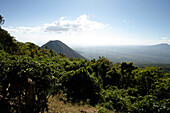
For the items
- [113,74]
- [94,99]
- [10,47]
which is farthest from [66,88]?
[113,74]

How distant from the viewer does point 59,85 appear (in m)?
7.30

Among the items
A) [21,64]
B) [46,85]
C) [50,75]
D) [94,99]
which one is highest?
[21,64]

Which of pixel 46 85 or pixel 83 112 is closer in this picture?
pixel 46 85

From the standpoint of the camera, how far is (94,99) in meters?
7.94

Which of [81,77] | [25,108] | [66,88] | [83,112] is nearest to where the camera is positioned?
[25,108]

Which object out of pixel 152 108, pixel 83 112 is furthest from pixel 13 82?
pixel 152 108

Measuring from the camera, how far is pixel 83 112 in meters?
5.07

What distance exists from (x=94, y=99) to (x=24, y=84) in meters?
6.72

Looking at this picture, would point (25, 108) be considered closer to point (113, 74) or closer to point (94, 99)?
point (94, 99)

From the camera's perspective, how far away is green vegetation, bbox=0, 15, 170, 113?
8.30 ft

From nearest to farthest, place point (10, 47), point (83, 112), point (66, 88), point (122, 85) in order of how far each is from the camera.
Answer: point (83, 112) → point (66, 88) → point (10, 47) → point (122, 85)

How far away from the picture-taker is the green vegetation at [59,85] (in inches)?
99.7

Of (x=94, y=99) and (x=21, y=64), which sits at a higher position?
(x=21, y=64)

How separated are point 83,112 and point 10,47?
31.6 ft
